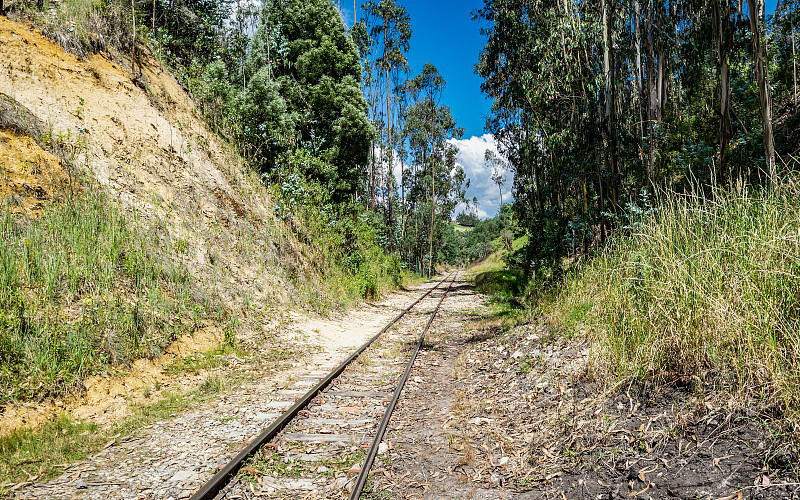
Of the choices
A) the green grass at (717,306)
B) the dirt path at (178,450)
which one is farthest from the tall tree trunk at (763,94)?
the dirt path at (178,450)

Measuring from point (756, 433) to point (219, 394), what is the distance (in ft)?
19.5

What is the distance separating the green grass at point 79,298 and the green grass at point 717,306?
6222 mm

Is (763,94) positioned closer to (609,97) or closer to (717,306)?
(717,306)

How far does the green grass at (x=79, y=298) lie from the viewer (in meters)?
4.96

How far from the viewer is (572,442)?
12.8 feet

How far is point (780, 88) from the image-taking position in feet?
42.3

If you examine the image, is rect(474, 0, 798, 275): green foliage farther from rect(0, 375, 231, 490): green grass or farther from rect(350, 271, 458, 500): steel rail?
rect(0, 375, 231, 490): green grass

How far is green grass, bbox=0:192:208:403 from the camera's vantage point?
4.96 metres

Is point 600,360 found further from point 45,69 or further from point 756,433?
point 45,69

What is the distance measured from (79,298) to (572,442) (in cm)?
651

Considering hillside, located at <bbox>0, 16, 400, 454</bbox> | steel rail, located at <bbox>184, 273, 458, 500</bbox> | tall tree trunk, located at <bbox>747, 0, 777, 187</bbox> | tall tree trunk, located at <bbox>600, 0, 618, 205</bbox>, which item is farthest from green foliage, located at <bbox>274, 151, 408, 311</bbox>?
tall tree trunk, located at <bbox>747, 0, 777, 187</bbox>

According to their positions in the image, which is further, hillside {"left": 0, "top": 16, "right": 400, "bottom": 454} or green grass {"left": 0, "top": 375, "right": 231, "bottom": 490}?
hillside {"left": 0, "top": 16, "right": 400, "bottom": 454}

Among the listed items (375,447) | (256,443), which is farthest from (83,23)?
(375,447)

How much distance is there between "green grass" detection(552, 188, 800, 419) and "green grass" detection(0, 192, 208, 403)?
245 inches
